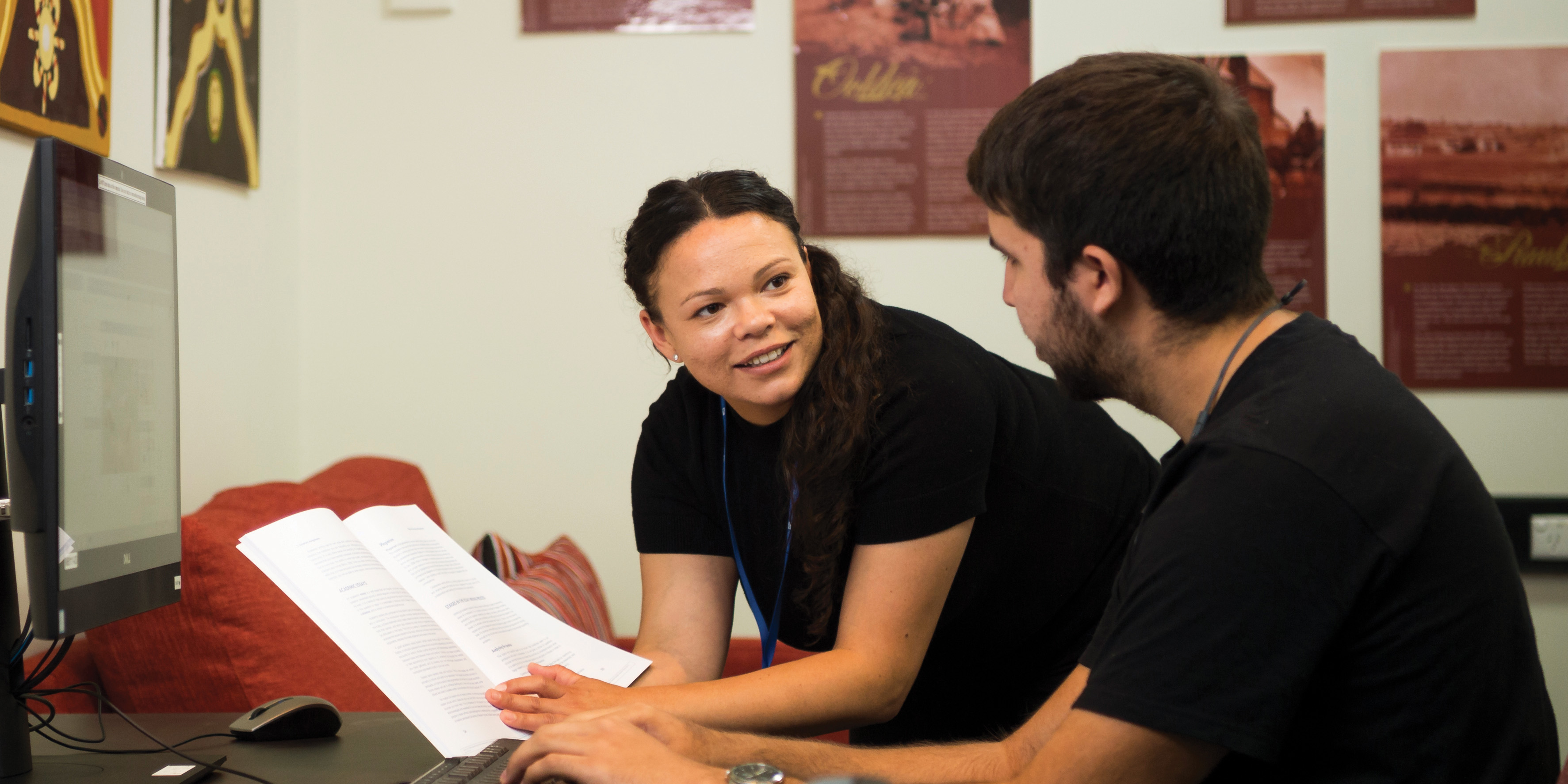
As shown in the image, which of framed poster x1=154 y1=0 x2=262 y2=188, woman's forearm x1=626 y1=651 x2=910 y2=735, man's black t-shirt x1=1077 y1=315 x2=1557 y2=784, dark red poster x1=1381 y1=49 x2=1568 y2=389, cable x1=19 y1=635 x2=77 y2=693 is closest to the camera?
man's black t-shirt x1=1077 y1=315 x2=1557 y2=784

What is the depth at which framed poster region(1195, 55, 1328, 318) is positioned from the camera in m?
2.30

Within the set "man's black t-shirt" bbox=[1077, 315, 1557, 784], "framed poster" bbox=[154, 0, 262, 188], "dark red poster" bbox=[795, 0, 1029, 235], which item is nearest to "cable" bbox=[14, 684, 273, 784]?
"man's black t-shirt" bbox=[1077, 315, 1557, 784]

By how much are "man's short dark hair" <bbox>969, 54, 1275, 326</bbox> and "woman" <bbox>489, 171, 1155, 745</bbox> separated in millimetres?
377

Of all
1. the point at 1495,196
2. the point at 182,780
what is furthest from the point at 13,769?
the point at 1495,196

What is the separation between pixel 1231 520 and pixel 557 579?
1.52 m

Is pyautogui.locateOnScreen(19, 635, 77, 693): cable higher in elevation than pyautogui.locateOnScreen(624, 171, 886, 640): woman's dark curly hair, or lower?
lower

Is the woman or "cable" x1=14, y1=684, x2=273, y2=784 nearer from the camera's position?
"cable" x1=14, y1=684, x2=273, y2=784

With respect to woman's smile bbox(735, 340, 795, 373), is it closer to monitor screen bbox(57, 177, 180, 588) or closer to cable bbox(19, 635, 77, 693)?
monitor screen bbox(57, 177, 180, 588)

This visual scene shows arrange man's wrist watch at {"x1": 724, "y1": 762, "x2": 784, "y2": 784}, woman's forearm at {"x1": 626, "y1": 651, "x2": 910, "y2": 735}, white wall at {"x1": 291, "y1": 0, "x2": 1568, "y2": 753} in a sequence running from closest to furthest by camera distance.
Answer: man's wrist watch at {"x1": 724, "y1": 762, "x2": 784, "y2": 784} < woman's forearm at {"x1": 626, "y1": 651, "x2": 910, "y2": 735} < white wall at {"x1": 291, "y1": 0, "x2": 1568, "y2": 753}

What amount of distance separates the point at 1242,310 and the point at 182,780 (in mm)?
955

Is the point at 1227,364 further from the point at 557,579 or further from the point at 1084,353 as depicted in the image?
the point at 557,579

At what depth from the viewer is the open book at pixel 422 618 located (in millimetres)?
964

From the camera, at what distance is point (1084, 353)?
92 cm

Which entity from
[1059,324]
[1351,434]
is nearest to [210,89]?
[1059,324]
